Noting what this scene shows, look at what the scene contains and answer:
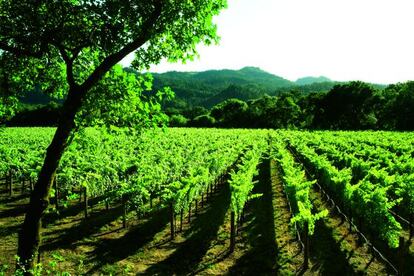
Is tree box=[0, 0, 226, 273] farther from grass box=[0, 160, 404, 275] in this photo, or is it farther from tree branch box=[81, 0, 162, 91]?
grass box=[0, 160, 404, 275]

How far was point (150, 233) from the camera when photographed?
14.4 meters

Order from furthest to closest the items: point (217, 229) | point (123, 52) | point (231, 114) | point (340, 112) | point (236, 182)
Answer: point (231, 114)
point (340, 112)
point (217, 229)
point (236, 182)
point (123, 52)

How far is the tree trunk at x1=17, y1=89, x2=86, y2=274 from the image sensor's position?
7500 mm

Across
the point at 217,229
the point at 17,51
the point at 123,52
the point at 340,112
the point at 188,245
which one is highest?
the point at 340,112

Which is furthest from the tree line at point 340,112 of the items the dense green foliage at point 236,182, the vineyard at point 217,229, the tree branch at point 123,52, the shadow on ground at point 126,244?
the tree branch at point 123,52

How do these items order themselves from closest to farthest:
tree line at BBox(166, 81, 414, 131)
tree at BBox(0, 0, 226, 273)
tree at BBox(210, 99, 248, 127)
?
tree at BBox(0, 0, 226, 273) → tree line at BBox(166, 81, 414, 131) → tree at BBox(210, 99, 248, 127)

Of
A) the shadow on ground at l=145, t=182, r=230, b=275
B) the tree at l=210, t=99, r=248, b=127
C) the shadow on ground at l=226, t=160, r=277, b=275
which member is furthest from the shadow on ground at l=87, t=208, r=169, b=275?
the tree at l=210, t=99, r=248, b=127

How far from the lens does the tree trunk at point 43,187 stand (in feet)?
24.6

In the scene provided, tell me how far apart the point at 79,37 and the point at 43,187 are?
3.50m

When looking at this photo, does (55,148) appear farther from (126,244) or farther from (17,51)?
(126,244)

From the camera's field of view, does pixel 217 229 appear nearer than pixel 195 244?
No

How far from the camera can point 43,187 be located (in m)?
7.66

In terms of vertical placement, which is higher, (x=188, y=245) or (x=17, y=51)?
(x=17, y=51)

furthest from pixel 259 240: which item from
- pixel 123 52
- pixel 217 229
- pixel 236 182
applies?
pixel 123 52
